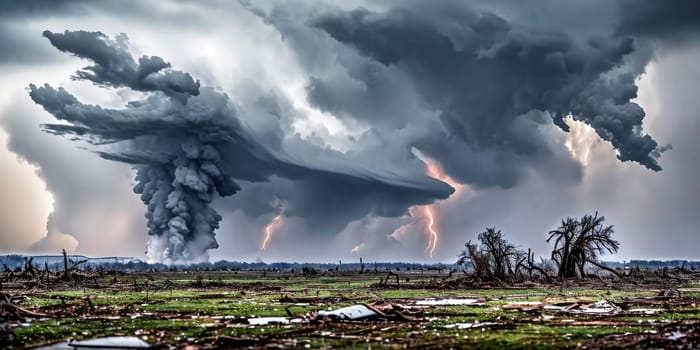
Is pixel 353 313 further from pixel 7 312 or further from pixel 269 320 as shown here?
pixel 7 312

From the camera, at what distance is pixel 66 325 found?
94.4ft

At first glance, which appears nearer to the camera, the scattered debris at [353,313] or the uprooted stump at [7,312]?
the uprooted stump at [7,312]

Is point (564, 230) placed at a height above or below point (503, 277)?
above

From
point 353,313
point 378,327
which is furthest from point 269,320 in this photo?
point 378,327

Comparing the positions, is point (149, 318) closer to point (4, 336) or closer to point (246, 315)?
point (246, 315)

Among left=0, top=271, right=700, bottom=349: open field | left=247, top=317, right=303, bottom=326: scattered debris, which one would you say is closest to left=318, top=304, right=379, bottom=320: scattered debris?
left=0, top=271, right=700, bottom=349: open field

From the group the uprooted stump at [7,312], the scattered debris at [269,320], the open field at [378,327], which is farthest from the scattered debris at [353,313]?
Answer: the uprooted stump at [7,312]

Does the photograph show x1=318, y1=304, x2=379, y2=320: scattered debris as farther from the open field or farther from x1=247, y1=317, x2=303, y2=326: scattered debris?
x1=247, y1=317, x2=303, y2=326: scattered debris

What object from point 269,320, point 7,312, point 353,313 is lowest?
point 269,320

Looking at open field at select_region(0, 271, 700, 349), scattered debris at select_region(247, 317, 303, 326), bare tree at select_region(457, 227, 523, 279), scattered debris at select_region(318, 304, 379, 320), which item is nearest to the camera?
open field at select_region(0, 271, 700, 349)

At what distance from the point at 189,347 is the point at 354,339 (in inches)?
232

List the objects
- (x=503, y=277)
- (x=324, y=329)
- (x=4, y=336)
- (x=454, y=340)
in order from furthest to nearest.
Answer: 1. (x=503, y=277)
2. (x=324, y=329)
3. (x=4, y=336)
4. (x=454, y=340)

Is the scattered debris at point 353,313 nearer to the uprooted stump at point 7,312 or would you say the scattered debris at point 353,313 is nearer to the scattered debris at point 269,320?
the scattered debris at point 269,320

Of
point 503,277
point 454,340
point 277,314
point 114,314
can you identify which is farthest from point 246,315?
point 503,277
